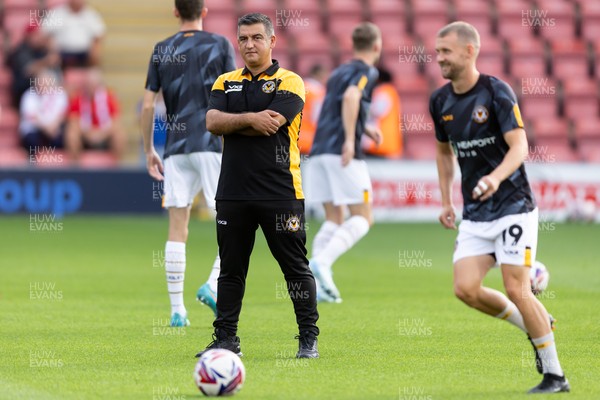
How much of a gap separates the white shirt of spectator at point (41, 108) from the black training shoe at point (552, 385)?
16.1 meters

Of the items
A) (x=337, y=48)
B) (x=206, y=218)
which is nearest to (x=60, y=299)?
(x=206, y=218)

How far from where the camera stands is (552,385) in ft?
21.9

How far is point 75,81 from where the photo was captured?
2286cm

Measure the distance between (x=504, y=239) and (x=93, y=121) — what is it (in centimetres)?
1607

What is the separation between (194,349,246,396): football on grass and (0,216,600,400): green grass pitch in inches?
5.0

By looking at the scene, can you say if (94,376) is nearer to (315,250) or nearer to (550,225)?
(315,250)

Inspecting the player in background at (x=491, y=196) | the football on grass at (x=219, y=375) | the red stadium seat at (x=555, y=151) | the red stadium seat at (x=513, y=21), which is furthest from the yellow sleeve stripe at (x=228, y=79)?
the red stadium seat at (x=513, y=21)

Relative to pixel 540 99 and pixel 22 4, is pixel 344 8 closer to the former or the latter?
pixel 540 99

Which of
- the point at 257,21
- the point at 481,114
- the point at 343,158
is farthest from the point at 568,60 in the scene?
the point at 481,114

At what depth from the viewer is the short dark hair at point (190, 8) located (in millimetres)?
9414

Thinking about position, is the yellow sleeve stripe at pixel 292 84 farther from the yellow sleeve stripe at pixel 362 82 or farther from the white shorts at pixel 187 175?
the yellow sleeve stripe at pixel 362 82

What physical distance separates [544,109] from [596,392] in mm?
19065

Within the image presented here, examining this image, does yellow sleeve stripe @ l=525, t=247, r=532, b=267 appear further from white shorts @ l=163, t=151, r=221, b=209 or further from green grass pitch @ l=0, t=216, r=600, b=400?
white shorts @ l=163, t=151, r=221, b=209

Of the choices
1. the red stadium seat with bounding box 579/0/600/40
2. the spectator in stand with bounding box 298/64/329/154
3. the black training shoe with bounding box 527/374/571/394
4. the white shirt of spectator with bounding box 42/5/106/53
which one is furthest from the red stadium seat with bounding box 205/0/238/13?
the black training shoe with bounding box 527/374/571/394
